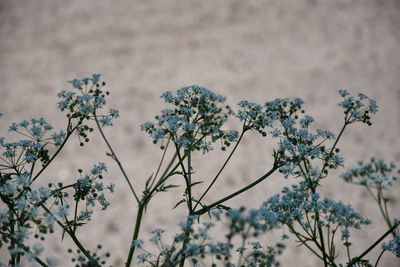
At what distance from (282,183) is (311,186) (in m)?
2.97

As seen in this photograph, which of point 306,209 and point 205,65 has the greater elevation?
point 205,65

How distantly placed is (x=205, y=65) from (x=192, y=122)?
406 centimetres

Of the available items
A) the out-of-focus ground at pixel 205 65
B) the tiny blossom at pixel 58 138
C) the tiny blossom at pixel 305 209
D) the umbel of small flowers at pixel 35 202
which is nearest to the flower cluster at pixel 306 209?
the tiny blossom at pixel 305 209

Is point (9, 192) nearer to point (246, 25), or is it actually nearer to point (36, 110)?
point (36, 110)

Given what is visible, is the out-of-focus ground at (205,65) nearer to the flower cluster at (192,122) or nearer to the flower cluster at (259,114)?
the flower cluster at (259,114)

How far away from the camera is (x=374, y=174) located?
3.84 feet

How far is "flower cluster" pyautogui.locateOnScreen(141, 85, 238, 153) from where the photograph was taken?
48.3 inches

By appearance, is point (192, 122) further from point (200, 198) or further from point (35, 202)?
point (35, 202)

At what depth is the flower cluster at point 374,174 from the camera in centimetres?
114

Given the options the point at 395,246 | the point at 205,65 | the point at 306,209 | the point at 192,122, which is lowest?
the point at 395,246

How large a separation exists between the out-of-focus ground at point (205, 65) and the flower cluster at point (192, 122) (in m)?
2.71

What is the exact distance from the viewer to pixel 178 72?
5176mm

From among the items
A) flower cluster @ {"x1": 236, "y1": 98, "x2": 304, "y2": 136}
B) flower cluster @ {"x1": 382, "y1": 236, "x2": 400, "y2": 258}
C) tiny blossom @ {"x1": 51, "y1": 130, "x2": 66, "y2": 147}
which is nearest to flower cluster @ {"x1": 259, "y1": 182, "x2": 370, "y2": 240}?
flower cluster @ {"x1": 382, "y1": 236, "x2": 400, "y2": 258}

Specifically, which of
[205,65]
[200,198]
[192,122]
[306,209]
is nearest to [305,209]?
[306,209]
